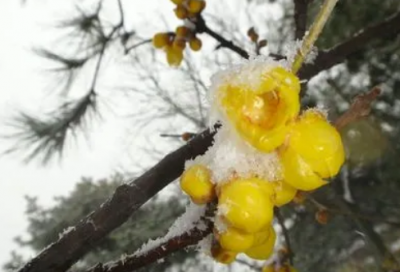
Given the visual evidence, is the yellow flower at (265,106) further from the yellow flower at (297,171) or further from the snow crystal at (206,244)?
the snow crystal at (206,244)

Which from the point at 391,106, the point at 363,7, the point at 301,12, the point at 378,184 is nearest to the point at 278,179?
the point at 301,12

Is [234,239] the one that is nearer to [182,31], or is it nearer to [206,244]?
[206,244]

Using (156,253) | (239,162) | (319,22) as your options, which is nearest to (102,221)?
(156,253)

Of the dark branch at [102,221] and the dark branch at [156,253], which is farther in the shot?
the dark branch at [102,221]

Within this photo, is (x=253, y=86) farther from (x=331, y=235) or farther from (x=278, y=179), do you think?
(x=331, y=235)

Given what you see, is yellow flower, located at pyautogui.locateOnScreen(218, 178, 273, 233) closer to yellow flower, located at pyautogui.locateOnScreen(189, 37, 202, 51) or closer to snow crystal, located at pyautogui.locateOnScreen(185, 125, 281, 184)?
snow crystal, located at pyautogui.locateOnScreen(185, 125, 281, 184)

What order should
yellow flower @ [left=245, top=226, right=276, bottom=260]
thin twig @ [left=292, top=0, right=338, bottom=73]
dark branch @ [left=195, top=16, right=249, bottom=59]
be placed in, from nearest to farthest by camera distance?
thin twig @ [left=292, top=0, right=338, bottom=73] < yellow flower @ [left=245, top=226, right=276, bottom=260] < dark branch @ [left=195, top=16, right=249, bottom=59]

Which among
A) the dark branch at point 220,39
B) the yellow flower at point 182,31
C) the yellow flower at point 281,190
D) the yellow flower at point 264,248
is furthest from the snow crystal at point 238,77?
the yellow flower at point 182,31

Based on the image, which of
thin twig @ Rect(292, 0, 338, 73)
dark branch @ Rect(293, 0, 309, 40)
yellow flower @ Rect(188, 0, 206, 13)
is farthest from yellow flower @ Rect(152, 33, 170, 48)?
thin twig @ Rect(292, 0, 338, 73)
